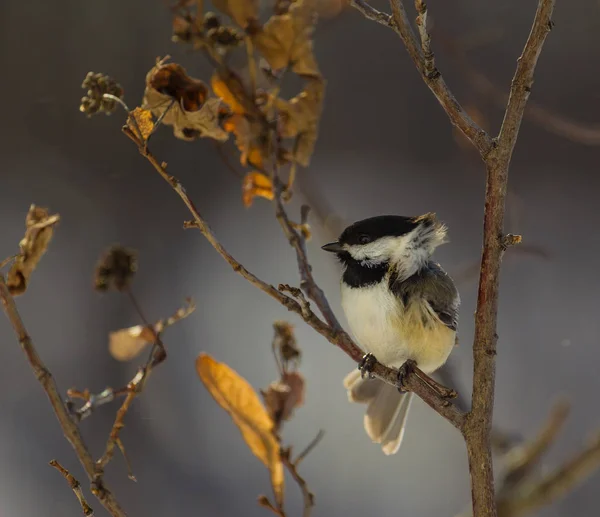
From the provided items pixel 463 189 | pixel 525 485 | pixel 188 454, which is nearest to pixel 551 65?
pixel 463 189

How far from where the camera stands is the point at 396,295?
1479mm

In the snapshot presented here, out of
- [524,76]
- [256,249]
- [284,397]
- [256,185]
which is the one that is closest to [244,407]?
[284,397]

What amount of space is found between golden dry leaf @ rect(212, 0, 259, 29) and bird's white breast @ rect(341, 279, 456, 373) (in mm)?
619

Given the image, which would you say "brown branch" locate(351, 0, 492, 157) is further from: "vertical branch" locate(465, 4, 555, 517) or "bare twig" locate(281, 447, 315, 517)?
"bare twig" locate(281, 447, 315, 517)

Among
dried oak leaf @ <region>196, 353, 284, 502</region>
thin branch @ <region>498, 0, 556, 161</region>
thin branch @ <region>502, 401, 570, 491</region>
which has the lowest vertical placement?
thin branch @ <region>502, 401, 570, 491</region>

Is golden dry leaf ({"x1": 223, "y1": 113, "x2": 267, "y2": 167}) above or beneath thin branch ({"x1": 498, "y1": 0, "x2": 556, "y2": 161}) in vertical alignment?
above

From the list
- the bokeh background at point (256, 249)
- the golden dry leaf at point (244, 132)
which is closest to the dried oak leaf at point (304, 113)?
the golden dry leaf at point (244, 132)

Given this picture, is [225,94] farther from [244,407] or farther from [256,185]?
[244,407]

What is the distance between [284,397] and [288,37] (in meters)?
0.53

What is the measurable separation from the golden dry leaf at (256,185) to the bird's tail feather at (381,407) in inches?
20.4

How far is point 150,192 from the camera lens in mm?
3334

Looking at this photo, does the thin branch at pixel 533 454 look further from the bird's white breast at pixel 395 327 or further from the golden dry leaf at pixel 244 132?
the golden dry leaf at pixel 244 132

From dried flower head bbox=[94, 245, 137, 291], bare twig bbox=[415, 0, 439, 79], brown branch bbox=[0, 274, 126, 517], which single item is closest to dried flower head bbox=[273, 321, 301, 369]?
dried flower head bbox=[94, 245, 137, 291]

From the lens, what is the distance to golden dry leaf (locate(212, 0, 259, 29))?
1069 mm
